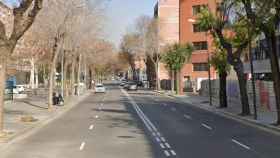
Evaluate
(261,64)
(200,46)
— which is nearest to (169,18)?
(200,46)

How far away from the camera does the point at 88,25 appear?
55.1 meters

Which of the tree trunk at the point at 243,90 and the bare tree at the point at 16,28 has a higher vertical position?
the bare tree at the point at 16,28

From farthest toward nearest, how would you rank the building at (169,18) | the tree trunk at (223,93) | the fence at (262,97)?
the building at (169,18) < the tree trunk at (223,93) < the fence at (262,97)

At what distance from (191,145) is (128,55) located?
12432 centimetres

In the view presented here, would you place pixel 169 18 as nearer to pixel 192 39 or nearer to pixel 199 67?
pixel 192 39

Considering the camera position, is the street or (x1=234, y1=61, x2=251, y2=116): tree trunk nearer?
the street

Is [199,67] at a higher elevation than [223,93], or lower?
higher

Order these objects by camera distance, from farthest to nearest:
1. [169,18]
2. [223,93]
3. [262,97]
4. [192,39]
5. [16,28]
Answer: [169,18] < [192,39] < [223,93] < [262,97] < [16,28]

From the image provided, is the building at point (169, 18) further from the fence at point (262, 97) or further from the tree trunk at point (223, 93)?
the tree trunk at point (223, 93)

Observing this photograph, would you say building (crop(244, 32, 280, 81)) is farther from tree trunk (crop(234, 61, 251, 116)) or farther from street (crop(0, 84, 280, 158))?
street (crop(0, 84, 280, 158))

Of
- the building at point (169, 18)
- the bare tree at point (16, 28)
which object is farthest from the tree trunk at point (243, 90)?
the building at point (169, 18)

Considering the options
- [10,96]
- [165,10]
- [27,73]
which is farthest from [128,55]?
[10,96]

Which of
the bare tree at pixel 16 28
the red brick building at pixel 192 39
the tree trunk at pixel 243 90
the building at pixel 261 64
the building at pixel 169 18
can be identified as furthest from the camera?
the building at pixel 169 18

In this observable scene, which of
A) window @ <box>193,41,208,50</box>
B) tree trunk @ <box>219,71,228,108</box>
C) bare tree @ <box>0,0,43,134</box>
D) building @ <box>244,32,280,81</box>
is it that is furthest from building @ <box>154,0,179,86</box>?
bare tree @ <box>0,0,43,134</box>
